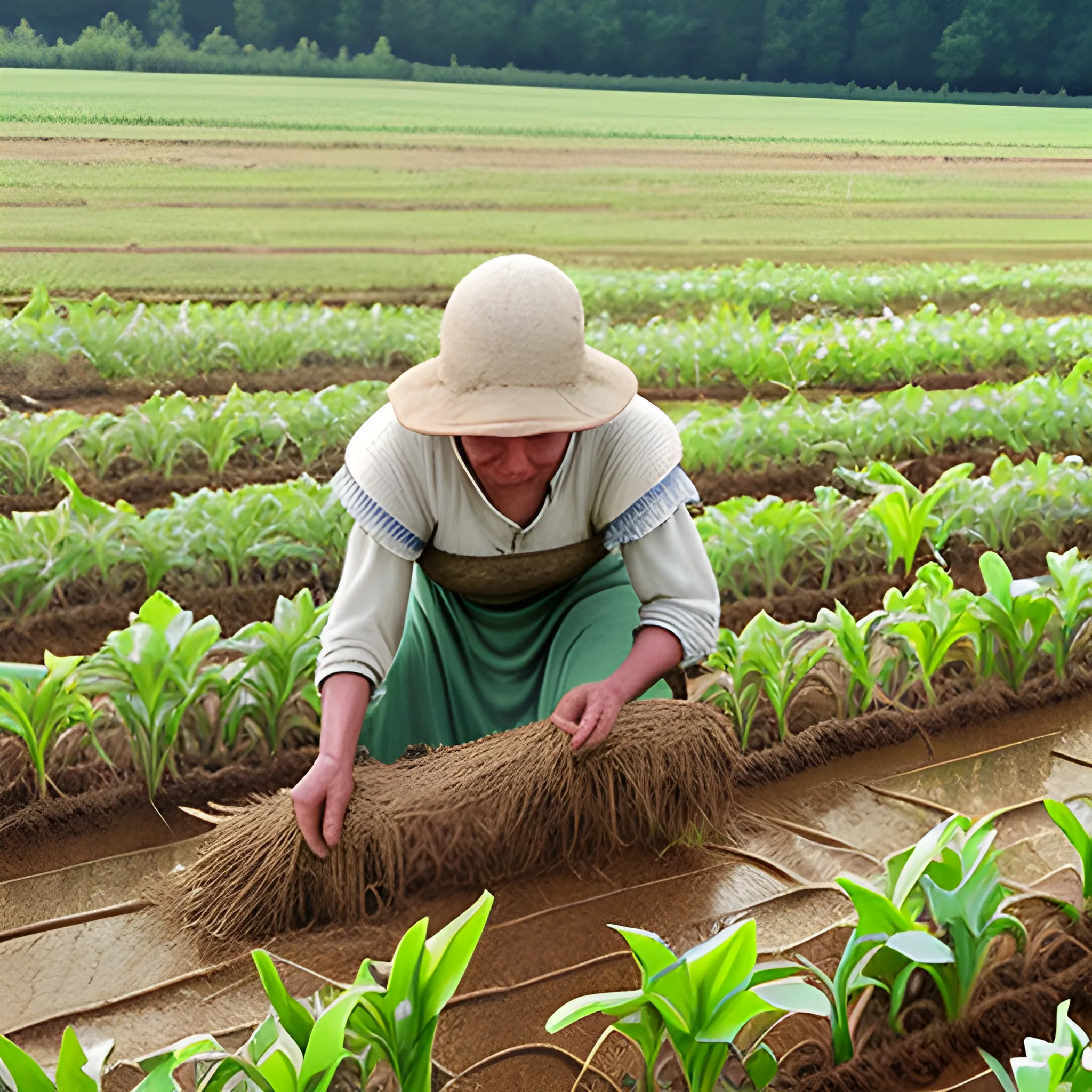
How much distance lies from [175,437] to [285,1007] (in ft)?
8.19

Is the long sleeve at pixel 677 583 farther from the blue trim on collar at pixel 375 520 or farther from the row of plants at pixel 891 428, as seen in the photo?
the row of plants at pixel 891 428

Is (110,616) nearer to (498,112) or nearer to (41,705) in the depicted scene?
(41,705)

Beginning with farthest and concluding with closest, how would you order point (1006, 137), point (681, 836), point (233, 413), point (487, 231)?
point (1006, 137), point (487, 231), point (233, 413), point (681, 836)

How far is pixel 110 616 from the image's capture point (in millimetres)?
2498

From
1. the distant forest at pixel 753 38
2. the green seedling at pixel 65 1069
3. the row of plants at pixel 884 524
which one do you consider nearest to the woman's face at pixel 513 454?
the green seedling at pixel 65 1069

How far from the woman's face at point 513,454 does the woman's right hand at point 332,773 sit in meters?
0.35

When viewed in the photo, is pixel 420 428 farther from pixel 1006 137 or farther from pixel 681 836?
pixel 1006 137

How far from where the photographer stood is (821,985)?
4.59ft

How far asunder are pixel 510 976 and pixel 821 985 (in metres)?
0.41

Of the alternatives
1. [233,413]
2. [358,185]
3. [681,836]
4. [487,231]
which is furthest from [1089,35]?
[681,836]

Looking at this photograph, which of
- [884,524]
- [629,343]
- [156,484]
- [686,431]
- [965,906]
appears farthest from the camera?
[629,343]

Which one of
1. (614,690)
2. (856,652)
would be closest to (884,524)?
(856,652)

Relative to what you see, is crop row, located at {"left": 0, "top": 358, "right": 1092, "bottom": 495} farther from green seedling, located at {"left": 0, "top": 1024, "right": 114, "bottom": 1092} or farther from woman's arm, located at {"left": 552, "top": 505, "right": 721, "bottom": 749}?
green seedling, located at {"left": 0, "top": 1024, "right": 114, "bottom": 1092}

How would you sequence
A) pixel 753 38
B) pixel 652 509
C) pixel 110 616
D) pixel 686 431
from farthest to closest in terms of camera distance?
1. pixel 753 38
2. pixel 686 431
3. pixel 110 616
4. pixel 652 509
